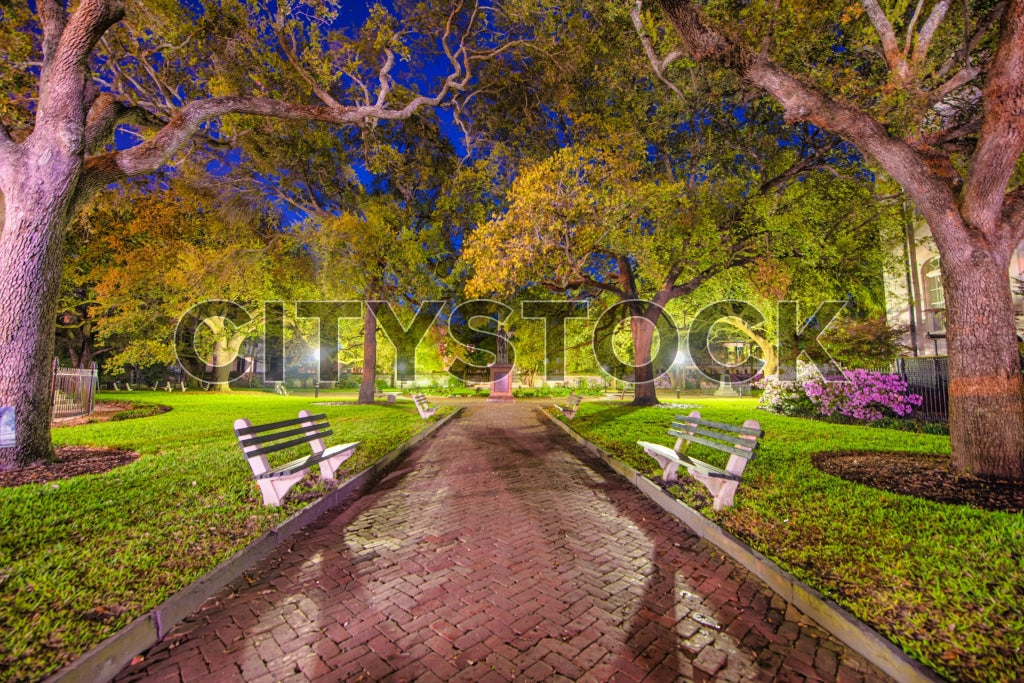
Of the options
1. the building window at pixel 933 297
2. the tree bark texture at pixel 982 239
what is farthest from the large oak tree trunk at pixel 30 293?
the building window at pixel 933 297

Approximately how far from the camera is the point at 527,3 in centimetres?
1309

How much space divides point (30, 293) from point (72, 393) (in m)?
10.9

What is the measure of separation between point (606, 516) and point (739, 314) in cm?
3009

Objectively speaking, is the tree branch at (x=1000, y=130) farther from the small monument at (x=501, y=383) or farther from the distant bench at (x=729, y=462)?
the small monument at (x=501, y=383)

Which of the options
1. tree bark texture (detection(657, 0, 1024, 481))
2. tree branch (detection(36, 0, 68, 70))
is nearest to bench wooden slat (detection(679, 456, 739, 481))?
tree bark texture (detection(657, 0, 1024, 481))

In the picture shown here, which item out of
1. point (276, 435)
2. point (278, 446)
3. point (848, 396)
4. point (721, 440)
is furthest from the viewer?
point (848, 396)

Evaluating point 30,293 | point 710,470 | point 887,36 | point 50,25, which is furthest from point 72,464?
point 887,36

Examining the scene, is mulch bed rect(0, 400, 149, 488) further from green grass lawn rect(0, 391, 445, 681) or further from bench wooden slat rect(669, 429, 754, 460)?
bench wooden slat rect(669, 429, 754, 460)

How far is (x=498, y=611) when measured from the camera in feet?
10.6

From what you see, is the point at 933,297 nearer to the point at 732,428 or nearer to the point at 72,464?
the point at 732,428

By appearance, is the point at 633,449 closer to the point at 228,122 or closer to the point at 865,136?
the point at 865,136

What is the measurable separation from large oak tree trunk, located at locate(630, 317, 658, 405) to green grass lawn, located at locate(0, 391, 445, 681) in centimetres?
1373

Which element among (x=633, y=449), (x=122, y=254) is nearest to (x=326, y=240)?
(x=122, y=254)

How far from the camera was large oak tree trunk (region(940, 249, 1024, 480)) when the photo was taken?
580cm
